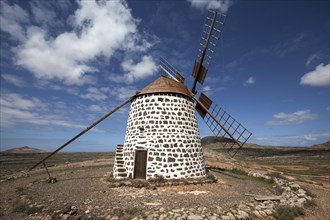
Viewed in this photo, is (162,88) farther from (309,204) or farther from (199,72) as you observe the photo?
(309,204)

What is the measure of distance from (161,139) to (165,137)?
0.90 ft

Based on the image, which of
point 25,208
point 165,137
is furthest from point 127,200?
point 165,137

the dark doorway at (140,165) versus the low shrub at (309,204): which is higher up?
the dark doorway at (140,165)

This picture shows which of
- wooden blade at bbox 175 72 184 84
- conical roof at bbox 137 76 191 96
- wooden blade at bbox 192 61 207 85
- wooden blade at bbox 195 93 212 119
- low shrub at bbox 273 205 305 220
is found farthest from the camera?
wooden blade at bbox 175 72 184 84

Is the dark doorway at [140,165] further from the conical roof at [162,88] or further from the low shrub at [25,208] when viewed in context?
the low shrub at [25,208]

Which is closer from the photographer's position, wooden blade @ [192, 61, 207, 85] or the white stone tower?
the white stone tower

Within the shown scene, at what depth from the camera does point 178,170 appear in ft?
42.0

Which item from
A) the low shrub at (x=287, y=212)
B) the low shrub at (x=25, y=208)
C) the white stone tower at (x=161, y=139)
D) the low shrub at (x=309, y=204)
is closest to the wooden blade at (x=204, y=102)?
the white stone tower at (x=161, y=139)

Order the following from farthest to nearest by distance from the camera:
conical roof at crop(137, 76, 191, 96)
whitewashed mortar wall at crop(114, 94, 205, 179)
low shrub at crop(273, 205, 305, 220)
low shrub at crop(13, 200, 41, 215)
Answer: conical roof at crop(137, 76, 191, 96), whitewashed mortar wall at crop(114, 94, 205, 179), low shrub at crop(13, 200, 41, 215), low shrub at crop(273, 205, 305, 220)

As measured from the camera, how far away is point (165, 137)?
13.1 metres

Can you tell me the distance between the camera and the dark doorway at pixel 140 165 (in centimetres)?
1286

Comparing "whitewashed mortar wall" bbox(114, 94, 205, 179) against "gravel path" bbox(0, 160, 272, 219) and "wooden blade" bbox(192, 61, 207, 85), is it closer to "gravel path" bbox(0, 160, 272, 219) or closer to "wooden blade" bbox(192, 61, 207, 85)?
"gravel path" bbox(0, 160, 272, 219)

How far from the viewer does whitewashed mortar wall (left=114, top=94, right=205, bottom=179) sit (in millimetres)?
12773

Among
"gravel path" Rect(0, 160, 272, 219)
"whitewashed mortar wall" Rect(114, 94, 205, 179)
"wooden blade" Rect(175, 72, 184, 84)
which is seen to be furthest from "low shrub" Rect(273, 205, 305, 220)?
"wooden blade" Rect(175, 72, 184, 84)
